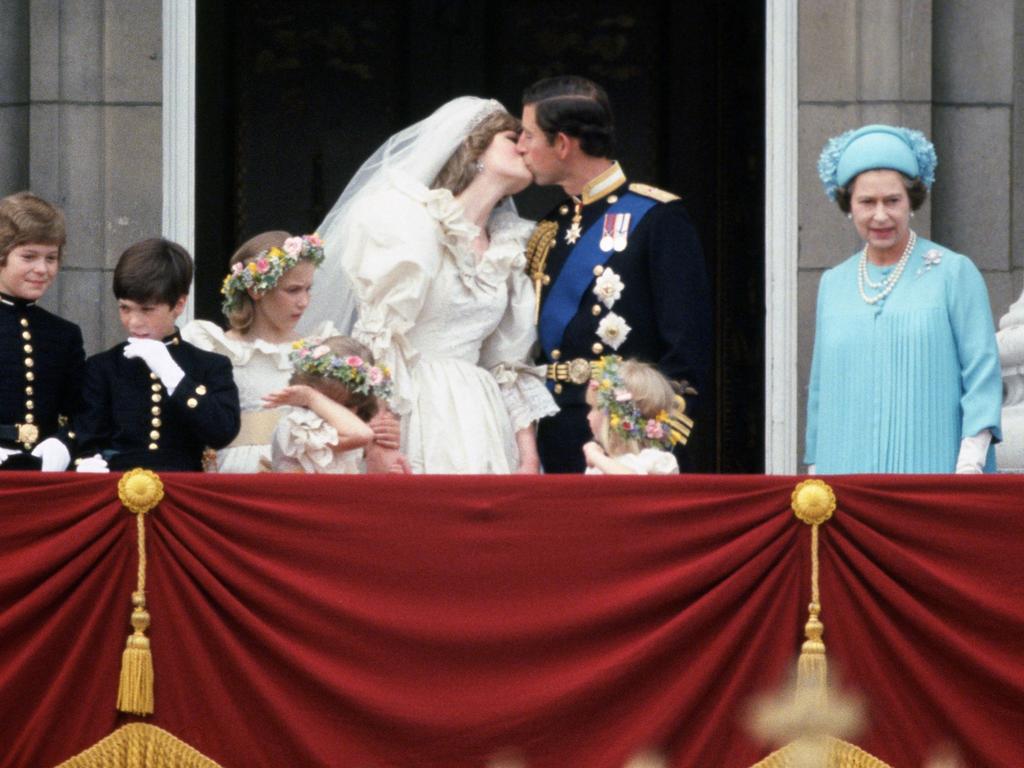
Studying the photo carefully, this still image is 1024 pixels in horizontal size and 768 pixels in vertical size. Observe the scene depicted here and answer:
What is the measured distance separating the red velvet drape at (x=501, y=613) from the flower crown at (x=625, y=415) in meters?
0.72

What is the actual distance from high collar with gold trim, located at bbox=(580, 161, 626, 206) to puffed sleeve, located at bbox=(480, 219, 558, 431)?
0.77 ft

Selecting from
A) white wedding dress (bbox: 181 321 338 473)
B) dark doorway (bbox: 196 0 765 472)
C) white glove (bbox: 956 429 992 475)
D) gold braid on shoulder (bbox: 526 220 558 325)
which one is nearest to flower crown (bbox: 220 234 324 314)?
white wedding dress (bbox: 181 321 338 473)

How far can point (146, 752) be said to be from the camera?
546 cm

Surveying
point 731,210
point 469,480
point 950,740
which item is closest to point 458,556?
point 469,480

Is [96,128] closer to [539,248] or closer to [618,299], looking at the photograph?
[539,248]

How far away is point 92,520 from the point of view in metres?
5.53

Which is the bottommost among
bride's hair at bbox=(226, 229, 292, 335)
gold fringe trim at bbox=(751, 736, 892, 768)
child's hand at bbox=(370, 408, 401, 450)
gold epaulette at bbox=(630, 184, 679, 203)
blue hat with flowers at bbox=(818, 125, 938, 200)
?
gold fringe trim at bbox=(751, 736, 892, 768)

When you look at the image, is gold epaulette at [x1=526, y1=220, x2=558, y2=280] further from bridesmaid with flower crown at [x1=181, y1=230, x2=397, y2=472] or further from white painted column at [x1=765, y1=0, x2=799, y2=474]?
white painted column at [x1=765, y1=0, x2=799, y2=474]

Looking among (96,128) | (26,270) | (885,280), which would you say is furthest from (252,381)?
(96,128)

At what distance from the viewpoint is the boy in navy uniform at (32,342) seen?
20.1 ft

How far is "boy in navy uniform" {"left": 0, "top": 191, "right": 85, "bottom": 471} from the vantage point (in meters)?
6.12

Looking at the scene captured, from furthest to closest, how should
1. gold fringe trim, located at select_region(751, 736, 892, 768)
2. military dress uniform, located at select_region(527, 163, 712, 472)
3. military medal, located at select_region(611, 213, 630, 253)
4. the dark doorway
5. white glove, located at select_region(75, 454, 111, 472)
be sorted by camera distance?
the dark doorway → military medal, located at select_region(611, 213, 630, 253) → military dress uniform, located at select_region(527, 163, 712, 472) → white glove, located at select_region(75, 454, 111, 472) → gold fringe trim, located at select_region(751, 736, 892, 768)

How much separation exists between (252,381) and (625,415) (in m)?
1.05

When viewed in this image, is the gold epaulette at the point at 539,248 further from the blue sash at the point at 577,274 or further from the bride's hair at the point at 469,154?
the bride's hair at the point at 469,154
